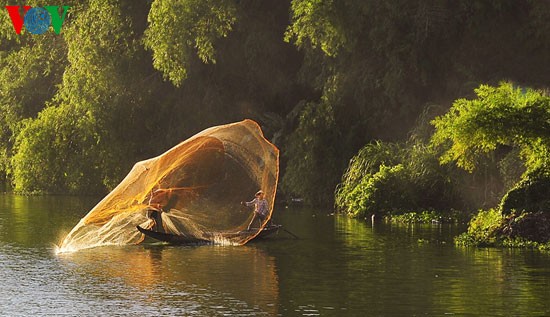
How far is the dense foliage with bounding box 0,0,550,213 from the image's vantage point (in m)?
43.9

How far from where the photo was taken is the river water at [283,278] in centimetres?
2045

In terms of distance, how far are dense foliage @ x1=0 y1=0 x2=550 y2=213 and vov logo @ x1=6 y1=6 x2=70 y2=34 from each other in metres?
0.45

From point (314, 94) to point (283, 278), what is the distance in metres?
26.6

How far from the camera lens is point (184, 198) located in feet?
110

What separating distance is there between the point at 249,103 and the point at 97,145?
264 inches

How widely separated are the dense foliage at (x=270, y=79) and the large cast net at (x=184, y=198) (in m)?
8.85

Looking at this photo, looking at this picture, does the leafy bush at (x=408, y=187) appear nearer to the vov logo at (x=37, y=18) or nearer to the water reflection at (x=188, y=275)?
the water reflection at (x=188, y=275)

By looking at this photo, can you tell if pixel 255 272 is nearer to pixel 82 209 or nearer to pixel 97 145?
pixel 82 209

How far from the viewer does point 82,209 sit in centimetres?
4581

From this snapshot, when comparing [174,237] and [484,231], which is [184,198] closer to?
[174,237]

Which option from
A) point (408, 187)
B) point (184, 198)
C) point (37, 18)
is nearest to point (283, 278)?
point (184, 198)

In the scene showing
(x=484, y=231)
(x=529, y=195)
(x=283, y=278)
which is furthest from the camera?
(x=484, y=231)

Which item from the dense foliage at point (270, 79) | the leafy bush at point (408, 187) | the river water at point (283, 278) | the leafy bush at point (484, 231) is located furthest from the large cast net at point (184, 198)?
the dense foliage at point (270, 79)

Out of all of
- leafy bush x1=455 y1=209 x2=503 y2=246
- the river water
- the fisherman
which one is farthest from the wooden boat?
leafy bush x1=455 y1=209 x2=503 y2=246
